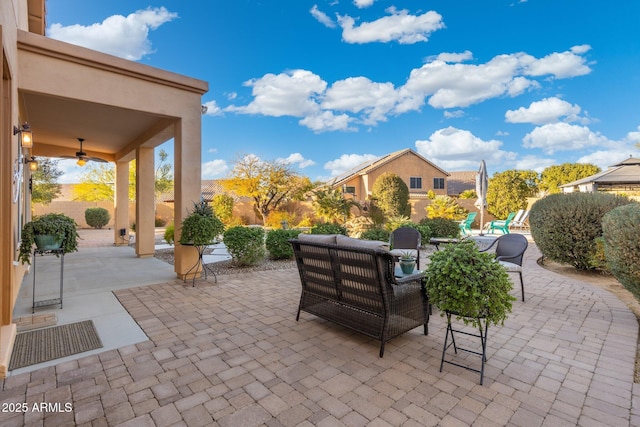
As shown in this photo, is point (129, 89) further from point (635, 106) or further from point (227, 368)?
point (635, 106)

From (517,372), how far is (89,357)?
3760 millimetres

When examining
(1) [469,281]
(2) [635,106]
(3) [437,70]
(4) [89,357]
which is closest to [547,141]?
(2) [635,106]

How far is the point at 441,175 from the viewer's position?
91.8ft

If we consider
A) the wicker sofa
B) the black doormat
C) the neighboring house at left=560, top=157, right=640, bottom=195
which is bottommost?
the black doormat

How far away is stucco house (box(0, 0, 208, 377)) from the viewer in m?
3.22

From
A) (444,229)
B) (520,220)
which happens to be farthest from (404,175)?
(444,229)

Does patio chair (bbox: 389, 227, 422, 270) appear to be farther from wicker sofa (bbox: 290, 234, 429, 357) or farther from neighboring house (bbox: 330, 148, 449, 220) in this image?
neighboring house (bbox: 330, 148, 449, 220)

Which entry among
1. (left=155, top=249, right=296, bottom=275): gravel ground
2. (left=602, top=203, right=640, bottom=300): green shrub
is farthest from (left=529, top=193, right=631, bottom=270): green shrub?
(left=155, top=249, right=296, bottom=275): gravel ground

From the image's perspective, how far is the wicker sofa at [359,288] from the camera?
2.89 m

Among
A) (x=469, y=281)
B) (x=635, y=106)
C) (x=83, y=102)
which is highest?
Result: (x=635, y=106)

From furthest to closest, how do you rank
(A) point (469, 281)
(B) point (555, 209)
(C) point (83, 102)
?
(B) point (555, 209), (C) point (83, 102), (A) point (469, 281)

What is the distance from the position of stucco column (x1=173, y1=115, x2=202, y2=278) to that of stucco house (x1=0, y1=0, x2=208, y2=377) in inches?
0.7

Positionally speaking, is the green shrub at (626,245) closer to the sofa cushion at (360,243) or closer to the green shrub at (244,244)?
the sofa cushion at (360,243)

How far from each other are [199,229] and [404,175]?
2307cm
